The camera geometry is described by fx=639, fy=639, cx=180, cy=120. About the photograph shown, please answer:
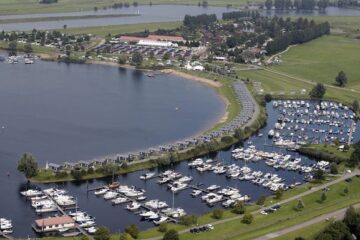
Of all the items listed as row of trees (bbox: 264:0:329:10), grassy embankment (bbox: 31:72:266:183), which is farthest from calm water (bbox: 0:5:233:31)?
grassy embankment (bbox: 31:72:266:183)

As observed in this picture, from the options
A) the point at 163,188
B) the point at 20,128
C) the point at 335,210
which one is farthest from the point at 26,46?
the point at 335,210

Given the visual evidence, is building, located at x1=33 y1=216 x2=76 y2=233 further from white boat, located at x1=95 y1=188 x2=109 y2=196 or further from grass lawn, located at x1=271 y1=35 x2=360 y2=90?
grass lawn, located at x1=271 y1=35 x2=360 y2=90

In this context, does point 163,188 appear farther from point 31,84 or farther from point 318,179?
point 31,84

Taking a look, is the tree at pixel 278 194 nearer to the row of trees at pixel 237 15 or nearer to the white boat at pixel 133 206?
the white boat at pixel 133 206

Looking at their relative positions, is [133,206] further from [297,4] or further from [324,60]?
[297,4]

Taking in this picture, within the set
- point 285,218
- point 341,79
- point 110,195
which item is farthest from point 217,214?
point 341,79

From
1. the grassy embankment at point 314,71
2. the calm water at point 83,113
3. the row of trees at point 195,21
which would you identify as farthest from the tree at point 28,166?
the row of trees at point 195,21
